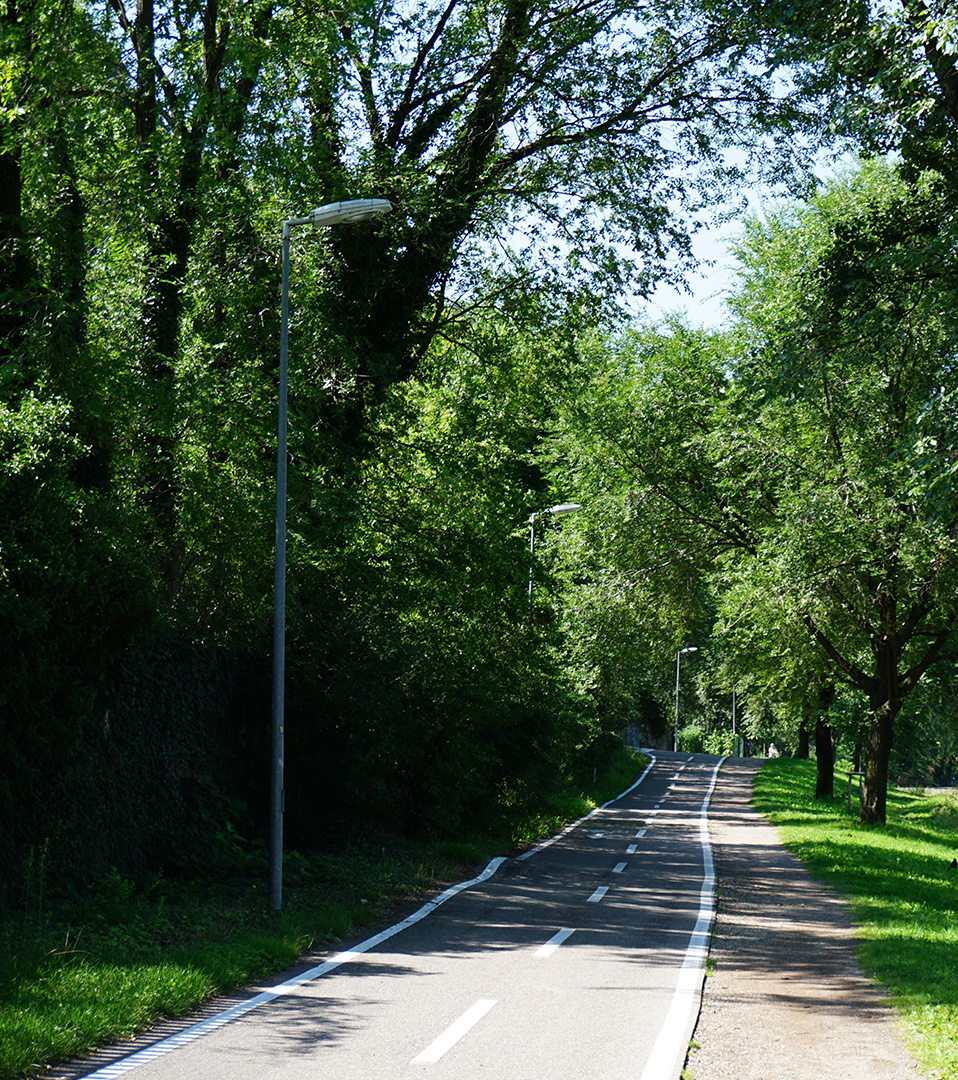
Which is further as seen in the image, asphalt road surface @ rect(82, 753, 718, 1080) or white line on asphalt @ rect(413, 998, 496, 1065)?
white line on asphalt @ rect(413, 998, 496, 1065)

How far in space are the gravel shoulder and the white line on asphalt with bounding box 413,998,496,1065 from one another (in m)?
1.50

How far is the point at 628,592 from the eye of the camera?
82.4 ft

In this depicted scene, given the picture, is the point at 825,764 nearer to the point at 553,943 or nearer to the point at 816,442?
the point at 816,442

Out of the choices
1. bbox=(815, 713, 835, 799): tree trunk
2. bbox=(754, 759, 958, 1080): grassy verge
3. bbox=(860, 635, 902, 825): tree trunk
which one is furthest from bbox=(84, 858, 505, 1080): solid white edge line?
bbox=(815, 713, 835, 799): tree trunk

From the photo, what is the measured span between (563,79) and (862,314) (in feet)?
23.2

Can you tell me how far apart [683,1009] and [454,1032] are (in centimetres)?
189

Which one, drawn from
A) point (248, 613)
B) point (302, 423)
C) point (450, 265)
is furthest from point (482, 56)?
point (248, 613)

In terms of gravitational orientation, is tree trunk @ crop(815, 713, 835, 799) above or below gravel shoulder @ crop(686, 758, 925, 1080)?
below

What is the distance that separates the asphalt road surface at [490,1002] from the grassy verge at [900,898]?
1.64m

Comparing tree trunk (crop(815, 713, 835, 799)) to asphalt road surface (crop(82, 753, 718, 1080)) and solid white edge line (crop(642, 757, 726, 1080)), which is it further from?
solid white edge line (crop(642, 757, 726, 1080))

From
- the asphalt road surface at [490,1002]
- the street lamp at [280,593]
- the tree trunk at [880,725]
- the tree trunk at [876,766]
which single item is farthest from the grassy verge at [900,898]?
the street lamp at [280,593]

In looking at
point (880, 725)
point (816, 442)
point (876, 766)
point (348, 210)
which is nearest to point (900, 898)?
point (816, 442)

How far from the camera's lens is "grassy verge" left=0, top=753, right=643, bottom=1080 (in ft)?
22.0

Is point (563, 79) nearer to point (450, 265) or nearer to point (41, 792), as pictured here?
point (450, 265)
